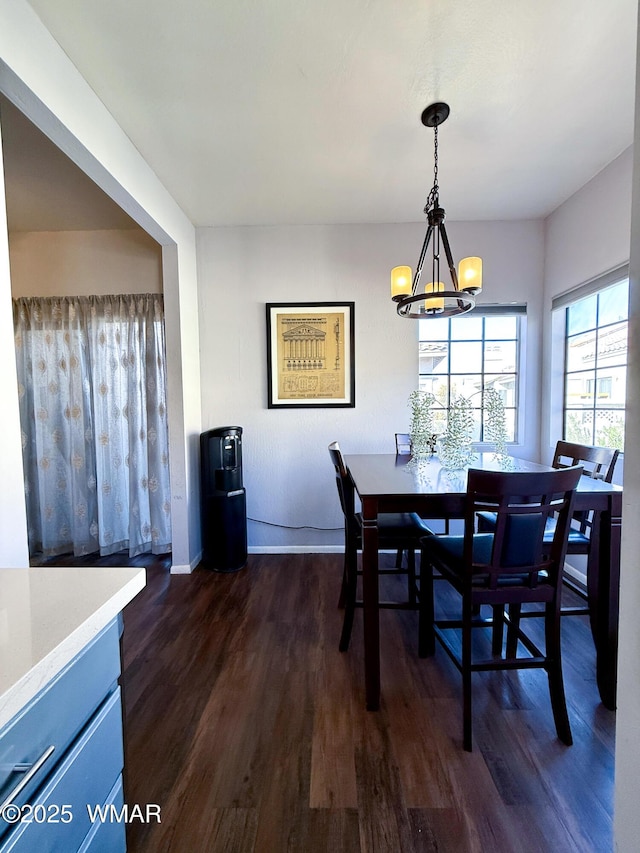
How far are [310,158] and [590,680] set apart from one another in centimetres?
309

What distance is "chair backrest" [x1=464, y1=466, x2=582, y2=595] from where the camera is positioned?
1134mm

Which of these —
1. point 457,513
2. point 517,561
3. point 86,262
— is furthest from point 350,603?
point 86,262

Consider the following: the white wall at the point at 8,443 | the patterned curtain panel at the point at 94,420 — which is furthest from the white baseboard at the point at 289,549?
the white wall at the point at 8,443

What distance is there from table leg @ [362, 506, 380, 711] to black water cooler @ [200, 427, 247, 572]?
1439 mm

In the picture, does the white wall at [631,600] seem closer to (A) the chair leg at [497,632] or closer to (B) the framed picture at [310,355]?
(A) the chair leg at [497,632]

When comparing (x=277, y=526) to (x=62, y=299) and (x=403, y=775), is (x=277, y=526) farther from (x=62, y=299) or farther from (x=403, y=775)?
(x=62, y=299)

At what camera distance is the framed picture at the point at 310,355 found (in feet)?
9.08

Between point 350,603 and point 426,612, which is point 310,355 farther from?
point 426,612

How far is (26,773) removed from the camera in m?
0.52

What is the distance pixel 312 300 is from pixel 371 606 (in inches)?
89.9

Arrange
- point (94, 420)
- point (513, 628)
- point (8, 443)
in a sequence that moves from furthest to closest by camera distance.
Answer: point (94, 420), point (513, 628), point (8, 443)

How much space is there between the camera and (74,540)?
2.74 meters

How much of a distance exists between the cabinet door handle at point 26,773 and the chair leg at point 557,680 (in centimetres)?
149

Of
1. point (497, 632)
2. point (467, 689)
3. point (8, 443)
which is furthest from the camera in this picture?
point (497, 632)
